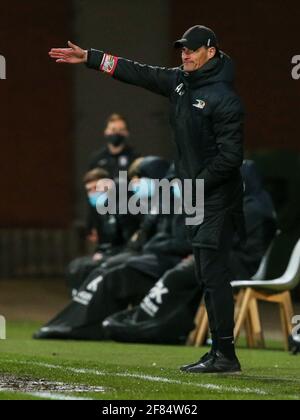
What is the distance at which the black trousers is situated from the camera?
29.3 feet

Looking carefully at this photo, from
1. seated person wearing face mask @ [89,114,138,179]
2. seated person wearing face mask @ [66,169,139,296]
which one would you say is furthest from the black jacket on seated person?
seated person wearing face mask @ [66,169,139,296]

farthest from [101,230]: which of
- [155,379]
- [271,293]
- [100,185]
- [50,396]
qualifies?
[50,396]

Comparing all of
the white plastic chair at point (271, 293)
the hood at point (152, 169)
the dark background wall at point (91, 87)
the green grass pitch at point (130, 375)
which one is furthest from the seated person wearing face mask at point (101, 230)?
the dark background wall at point (91, 87)

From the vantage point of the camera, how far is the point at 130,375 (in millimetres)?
8781

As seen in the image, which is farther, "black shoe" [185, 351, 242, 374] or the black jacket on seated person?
the black jacket on seated person

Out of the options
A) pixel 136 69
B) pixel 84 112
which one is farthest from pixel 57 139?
pixel 136 69

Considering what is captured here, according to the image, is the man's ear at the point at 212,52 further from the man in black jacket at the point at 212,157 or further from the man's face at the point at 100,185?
the man's face at the point at 100,185

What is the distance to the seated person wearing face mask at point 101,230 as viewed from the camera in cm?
1366

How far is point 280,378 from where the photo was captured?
8.88 metres

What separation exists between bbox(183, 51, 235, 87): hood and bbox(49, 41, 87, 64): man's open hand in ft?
2.05

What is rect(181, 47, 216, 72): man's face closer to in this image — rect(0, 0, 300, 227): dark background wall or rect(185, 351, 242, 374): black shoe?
rect(185, 351, 242, 374): black shoe

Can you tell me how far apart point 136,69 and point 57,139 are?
8906mm

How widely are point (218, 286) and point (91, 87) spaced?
9.28m

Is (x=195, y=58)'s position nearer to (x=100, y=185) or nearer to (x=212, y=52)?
(x=212, y=52)
